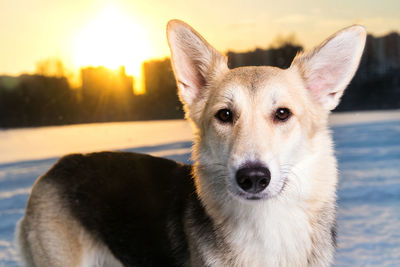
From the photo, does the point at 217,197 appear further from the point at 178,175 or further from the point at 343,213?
the point at 343,213

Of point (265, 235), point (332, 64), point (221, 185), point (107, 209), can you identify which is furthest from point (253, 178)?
point (107, 209)

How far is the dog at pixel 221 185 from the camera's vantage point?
8.84 feet

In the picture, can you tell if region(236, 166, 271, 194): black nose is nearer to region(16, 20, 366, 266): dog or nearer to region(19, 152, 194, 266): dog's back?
region(16, 20, 366, 266): dog

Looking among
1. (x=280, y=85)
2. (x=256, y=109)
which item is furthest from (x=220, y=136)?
(x=280, y=85)

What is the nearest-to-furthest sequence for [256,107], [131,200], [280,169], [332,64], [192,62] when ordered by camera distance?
1. [280,169]
2. [256,107]
3. [332,64]
4. [192,62]
5. [131,200]

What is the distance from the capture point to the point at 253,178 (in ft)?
7.62

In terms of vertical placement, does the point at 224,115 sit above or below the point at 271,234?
above

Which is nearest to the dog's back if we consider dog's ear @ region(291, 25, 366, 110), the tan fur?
the tan fur

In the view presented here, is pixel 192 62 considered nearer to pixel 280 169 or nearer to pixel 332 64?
pixel 332 64

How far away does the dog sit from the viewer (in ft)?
8.84

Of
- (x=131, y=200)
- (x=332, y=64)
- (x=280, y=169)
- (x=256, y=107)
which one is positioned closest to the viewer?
(x=280, y=169)

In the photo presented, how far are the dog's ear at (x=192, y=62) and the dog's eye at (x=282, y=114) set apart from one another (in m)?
0.67

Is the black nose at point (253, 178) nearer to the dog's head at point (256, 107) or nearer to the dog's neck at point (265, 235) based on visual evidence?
the dog's head at point (256, 107)

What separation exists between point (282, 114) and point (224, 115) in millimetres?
384
